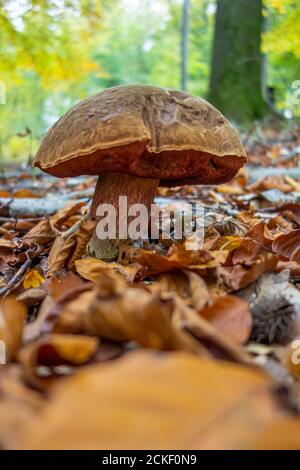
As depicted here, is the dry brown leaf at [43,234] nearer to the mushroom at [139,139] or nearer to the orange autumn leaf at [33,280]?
the mushroom at [139,139]

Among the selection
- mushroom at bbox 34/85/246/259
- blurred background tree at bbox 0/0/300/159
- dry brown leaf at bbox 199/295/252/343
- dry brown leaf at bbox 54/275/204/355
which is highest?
blurred background tree at bbox 0/0/300/159

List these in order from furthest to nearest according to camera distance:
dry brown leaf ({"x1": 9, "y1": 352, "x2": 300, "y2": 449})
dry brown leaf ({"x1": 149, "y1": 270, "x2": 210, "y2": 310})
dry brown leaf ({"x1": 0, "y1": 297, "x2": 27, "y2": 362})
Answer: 1. dry brown leaf ({"x1": 149, "y1": 270, "x2": 210, "y2": 310})
2. dry brown leaf ({"x1": 0, "y1": 297, "x2": 27, "y2": 362})
3. dry brown leaf ({"x1": 9, "y1": 352, "x2": 300, "y2": 449})

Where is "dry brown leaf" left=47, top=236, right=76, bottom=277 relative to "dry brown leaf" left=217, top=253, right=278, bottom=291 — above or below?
below

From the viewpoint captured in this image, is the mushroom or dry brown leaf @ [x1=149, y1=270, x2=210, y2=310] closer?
dry brown leaf @ [x1=149, y1=270, x2=210, y2=310]

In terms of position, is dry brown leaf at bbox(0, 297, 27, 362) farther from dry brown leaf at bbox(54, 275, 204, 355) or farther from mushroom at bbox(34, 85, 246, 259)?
mushroom at bbox(34, 85, 246, 259)

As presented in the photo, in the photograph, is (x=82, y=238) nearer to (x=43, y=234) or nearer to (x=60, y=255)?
(x=60, y=255)

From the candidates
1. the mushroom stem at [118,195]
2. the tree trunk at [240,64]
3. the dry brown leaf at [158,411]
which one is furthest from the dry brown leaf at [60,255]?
the tree trunk at [240,64]

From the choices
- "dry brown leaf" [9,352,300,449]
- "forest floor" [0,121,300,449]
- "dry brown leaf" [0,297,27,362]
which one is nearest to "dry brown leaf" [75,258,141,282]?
"forest floor" [0,121,300,449]
